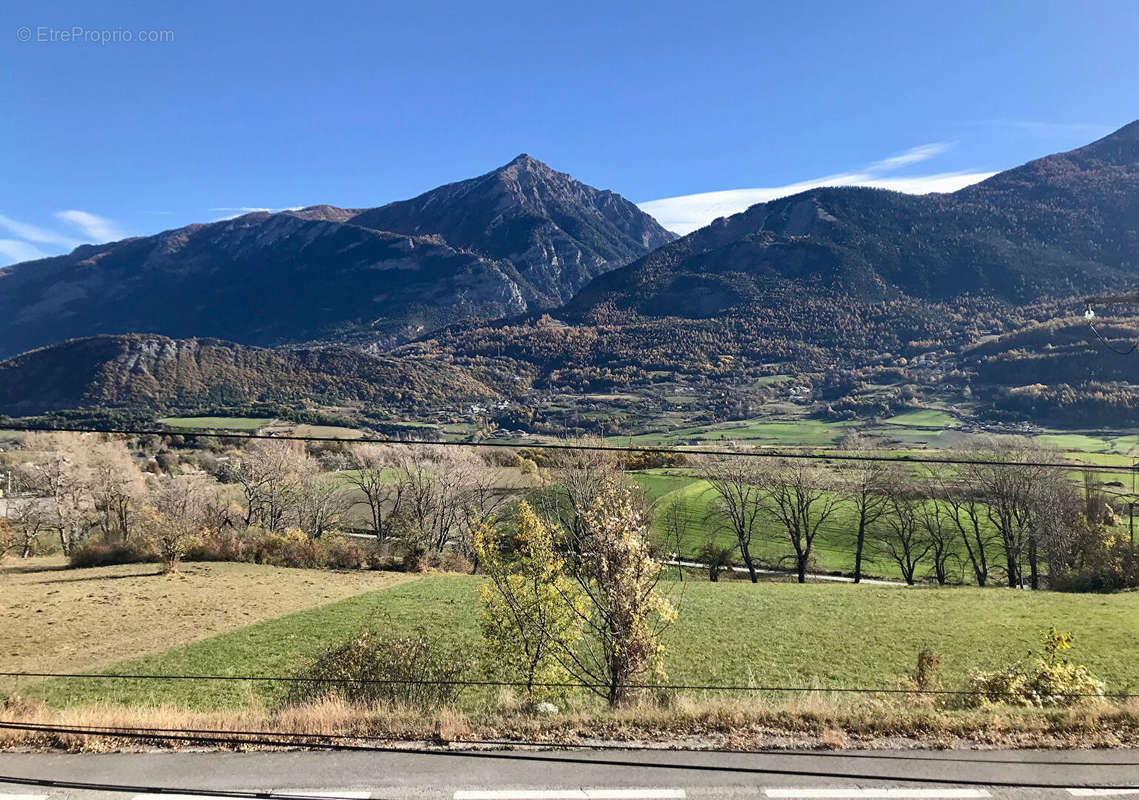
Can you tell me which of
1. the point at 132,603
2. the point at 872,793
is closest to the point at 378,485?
the point at 132,603

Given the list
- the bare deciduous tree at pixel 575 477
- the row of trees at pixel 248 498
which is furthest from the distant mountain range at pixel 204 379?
the bare deciduous tree at pixel 575 477

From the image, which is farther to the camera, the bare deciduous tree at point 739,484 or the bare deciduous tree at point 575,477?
the bare deciduous tree at point 739,484

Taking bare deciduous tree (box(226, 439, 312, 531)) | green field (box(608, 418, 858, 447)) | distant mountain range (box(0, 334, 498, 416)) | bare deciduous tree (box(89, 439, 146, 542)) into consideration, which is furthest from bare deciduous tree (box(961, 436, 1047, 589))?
distant mountain range (box(0, 334, 498, 416))

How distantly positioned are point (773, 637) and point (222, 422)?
117 metres

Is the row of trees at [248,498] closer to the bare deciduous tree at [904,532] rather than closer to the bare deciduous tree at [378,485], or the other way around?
the bare deciduous tree at [378,485]

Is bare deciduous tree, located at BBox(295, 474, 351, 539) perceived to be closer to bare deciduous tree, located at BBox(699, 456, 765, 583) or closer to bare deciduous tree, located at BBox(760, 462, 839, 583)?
bare deciduous tree, located at BBox(699, 456, 765, 583)

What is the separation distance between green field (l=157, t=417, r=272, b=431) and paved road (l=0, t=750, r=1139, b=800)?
112 meters

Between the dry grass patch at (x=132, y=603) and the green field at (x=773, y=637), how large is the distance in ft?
8.78

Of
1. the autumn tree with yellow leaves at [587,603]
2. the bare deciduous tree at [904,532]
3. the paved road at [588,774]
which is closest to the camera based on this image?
the paved road at [588,774]

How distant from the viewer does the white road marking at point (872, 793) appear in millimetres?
9141

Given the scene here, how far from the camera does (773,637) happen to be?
102 feet

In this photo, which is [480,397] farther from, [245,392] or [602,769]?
[602,769]

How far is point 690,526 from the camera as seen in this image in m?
70.8

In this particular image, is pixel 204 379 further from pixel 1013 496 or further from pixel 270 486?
pixel 1013 496
